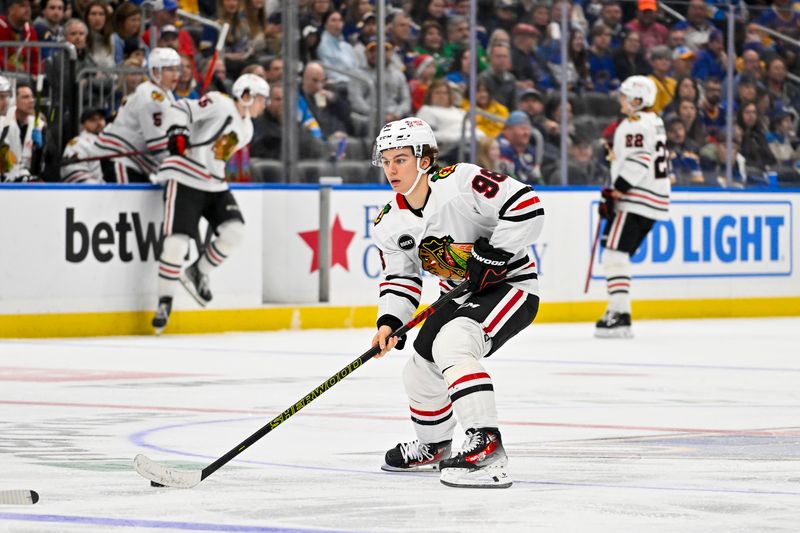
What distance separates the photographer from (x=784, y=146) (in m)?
14.9

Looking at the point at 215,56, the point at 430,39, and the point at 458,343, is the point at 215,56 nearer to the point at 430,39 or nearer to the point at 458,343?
the point at 430,39

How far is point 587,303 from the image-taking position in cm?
1355

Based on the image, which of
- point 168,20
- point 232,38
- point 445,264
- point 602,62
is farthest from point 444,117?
point 445,264

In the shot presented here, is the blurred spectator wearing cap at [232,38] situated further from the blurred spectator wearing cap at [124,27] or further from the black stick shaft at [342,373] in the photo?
the black stick shaft at [342,373]

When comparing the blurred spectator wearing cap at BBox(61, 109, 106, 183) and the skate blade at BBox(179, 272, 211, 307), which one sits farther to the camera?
the blurred spectator wearing cap at BBox(61, 109, 106, 183)

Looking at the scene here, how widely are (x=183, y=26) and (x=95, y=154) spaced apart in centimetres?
123

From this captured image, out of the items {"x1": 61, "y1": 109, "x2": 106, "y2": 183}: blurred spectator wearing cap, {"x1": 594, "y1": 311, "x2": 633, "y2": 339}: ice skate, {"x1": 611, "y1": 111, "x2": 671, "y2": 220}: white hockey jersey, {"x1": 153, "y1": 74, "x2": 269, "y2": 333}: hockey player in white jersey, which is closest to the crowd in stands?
{"x1": 61, "y1": 109, "x2": 106, "y2": 183}: blurred spectator wearing cap

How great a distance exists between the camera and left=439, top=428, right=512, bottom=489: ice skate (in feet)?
15.4

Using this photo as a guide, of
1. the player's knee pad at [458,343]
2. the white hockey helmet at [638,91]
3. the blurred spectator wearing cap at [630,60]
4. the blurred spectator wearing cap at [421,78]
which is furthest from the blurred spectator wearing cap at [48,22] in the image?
the player's knee pad at [458,343]

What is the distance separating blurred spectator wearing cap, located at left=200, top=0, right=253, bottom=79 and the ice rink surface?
2.56 metres

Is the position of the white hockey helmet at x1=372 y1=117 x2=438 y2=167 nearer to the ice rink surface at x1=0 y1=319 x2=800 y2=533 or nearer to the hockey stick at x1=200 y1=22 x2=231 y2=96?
the ice rink surface at x1=0 y1=319 x2=800 y2=533

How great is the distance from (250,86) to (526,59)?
287cm

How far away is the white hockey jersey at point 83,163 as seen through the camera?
1173 cm

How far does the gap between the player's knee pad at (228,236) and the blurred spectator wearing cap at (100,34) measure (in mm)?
1455
